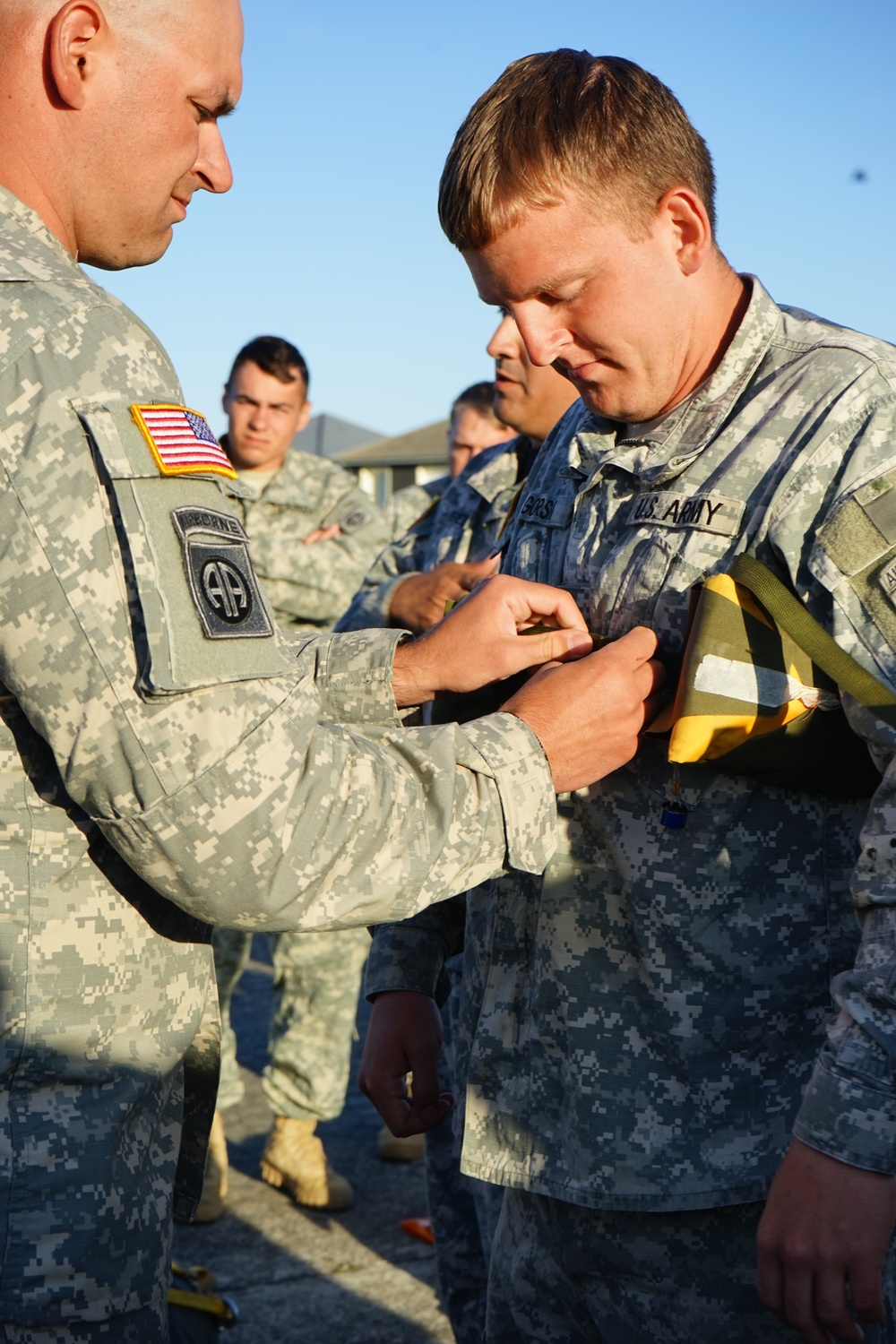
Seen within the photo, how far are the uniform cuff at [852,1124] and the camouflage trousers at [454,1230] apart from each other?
1403 mm

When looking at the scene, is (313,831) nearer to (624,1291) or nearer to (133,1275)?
(133,1275)

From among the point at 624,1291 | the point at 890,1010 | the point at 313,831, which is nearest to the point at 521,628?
the point at 313,831

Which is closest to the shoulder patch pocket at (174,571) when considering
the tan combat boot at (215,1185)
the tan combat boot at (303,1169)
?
the tan combat boot at (215,1185)

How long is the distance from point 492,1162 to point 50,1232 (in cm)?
73

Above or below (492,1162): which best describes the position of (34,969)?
above

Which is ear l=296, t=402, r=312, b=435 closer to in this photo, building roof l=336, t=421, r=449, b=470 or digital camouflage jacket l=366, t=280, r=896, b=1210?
digital camouflage jacket l=366, t=280, r=896, b=1210

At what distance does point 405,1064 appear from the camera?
229cm

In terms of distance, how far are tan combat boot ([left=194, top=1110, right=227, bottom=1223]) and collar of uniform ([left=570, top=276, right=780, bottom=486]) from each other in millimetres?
2909

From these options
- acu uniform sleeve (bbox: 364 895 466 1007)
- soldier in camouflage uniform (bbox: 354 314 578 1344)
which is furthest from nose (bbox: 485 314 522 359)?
acu uniform sleeve (bbox: 364 895 466 1007)

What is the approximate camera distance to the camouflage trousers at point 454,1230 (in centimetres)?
293

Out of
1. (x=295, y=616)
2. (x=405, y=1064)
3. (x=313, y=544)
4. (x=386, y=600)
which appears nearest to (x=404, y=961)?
(x=405, y=1064)

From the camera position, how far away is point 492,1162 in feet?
6.54

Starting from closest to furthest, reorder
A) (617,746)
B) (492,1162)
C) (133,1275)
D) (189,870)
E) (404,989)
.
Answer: (189,870) → (133,1275) → (617,746) → (492,1162) → (404,989)

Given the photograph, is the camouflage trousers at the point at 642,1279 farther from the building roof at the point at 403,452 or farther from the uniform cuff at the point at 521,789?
the building roof at the point at 403,452
